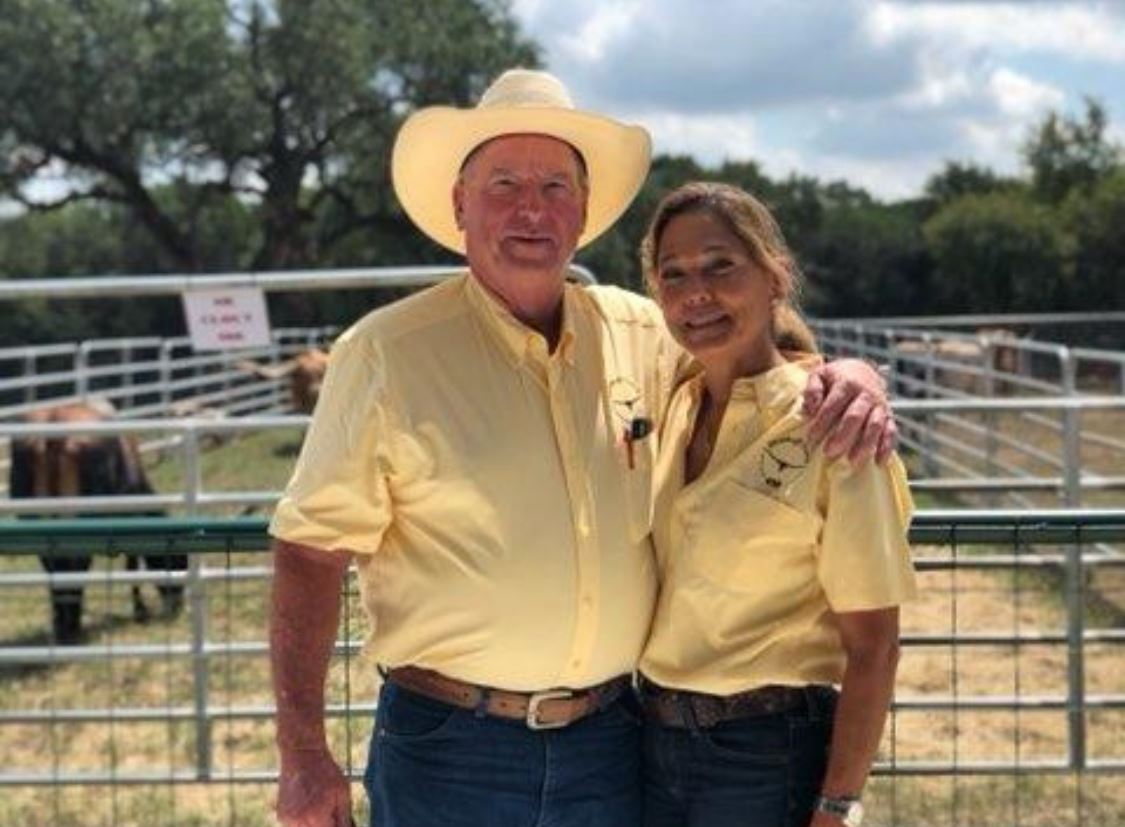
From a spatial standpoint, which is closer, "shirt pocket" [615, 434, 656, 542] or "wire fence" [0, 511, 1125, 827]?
"shirt pocket" [615, 434, 656, 542]

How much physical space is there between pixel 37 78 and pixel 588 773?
3181cm

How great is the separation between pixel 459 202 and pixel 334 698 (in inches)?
106

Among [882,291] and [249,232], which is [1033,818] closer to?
[249,232]

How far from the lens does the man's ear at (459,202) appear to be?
270 cm

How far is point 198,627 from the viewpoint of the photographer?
254 inches

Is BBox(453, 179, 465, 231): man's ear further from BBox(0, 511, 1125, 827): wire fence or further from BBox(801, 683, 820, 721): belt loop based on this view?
BBox(801, 683, 820, 721): belt loop

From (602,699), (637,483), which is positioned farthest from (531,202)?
(602,699)

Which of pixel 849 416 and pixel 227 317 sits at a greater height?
pixel 227 317

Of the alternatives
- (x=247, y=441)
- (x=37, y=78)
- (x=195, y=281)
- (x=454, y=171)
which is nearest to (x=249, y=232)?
(x=37, y=78)

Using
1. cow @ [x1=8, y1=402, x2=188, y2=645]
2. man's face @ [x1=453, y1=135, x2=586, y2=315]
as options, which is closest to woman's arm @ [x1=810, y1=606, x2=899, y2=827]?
man's face @ [x1=453, y1=135, x2=586, y2=315]

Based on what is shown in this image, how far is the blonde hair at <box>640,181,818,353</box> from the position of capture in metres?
2.48

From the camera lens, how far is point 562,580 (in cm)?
247

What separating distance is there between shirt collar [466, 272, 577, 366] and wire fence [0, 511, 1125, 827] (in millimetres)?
891

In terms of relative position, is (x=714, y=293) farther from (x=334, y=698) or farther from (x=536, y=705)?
(x=334, y=698)
